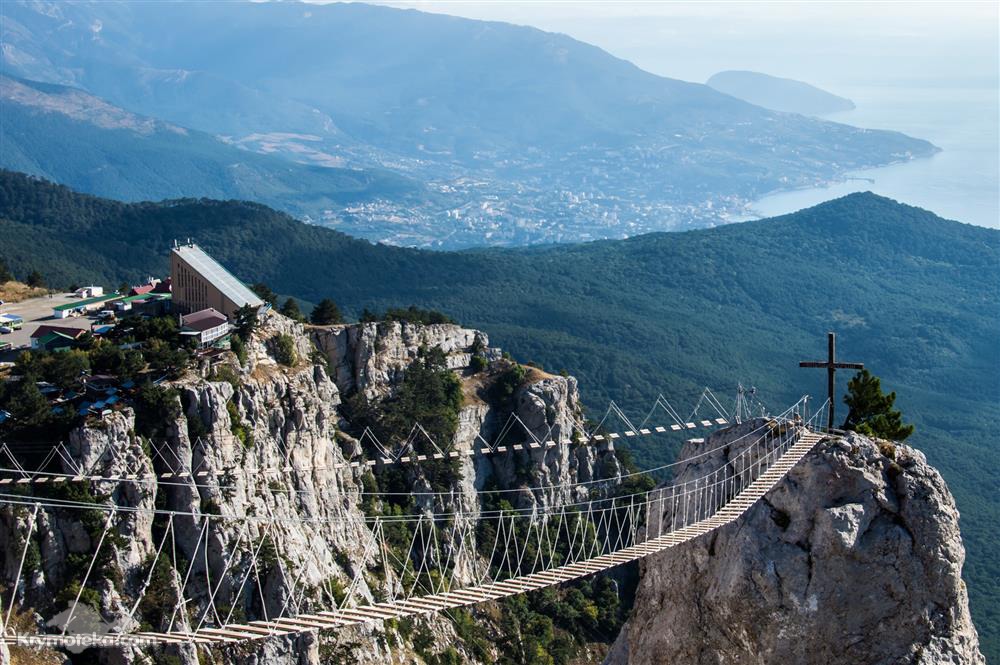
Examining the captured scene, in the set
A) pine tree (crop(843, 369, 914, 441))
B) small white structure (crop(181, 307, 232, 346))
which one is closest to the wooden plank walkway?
pine tree (crop(843, 369, 914, 441))

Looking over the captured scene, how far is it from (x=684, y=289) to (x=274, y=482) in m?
70.4

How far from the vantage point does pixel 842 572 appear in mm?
21172

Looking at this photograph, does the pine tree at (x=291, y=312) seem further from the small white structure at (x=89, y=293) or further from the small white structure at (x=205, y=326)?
the small white structure at (x=89, y=293)

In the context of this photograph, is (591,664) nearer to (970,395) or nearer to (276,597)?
(276,597)

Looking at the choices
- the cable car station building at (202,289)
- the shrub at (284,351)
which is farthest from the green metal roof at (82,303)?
the shrub at (284,351)

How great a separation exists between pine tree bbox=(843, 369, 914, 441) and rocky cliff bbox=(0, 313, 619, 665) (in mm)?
12405

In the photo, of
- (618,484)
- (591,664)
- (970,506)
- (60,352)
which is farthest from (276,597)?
(970,506)

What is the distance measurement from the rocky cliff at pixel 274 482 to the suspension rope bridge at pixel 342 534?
93 mm

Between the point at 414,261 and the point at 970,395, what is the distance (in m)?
40.0

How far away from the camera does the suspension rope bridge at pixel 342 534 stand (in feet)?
75.6

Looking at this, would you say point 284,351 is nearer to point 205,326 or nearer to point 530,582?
point 205,326

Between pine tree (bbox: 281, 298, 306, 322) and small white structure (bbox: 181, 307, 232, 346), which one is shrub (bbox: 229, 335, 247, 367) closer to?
small white structure (bbox: 181, 307, 232, 346)

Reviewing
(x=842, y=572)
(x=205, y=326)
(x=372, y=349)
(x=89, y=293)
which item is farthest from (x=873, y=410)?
(x=89, y=293)

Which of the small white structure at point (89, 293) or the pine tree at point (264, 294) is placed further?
the small white structure at point (89, 293)
